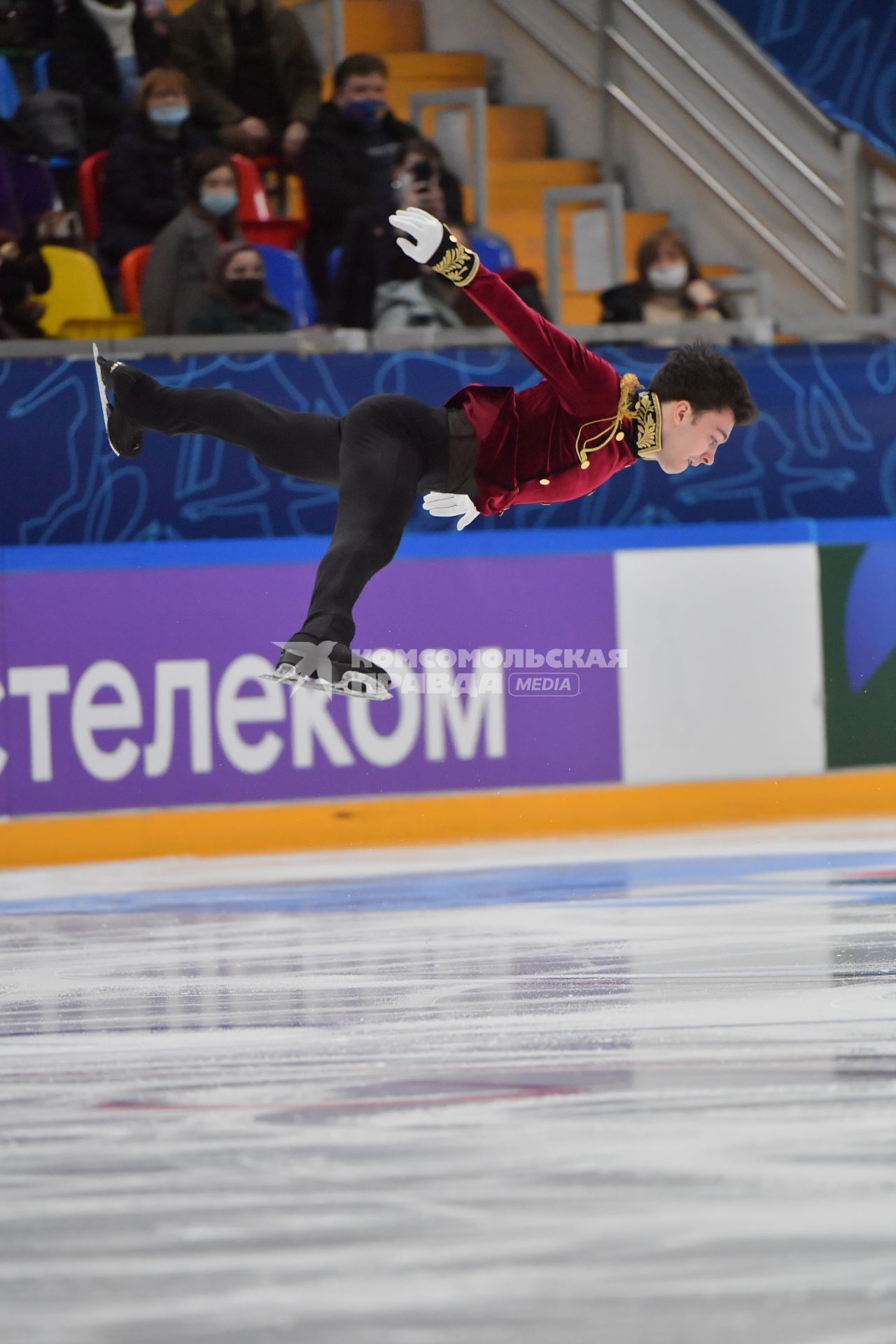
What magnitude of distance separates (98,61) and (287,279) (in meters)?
1.22

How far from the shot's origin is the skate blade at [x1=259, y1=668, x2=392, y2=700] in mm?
4254

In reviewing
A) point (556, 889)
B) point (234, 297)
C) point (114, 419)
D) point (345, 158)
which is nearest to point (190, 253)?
point (234, 297)

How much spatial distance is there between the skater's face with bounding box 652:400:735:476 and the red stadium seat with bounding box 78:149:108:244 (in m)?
3.84

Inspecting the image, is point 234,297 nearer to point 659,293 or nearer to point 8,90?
point 8,90

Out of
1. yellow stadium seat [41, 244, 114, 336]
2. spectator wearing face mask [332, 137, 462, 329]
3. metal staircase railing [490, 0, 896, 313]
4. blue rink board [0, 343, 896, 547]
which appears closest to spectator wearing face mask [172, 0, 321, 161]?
spectator wearing face mask [332, 137, 462, 329]

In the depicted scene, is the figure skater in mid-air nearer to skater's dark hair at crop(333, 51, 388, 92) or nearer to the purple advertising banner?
the purple advertising banner

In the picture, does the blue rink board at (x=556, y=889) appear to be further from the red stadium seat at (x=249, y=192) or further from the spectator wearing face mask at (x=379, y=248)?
the red stadium seat at (x=249, y=192)

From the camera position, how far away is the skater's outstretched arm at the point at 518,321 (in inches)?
168

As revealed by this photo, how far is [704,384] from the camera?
179 inches

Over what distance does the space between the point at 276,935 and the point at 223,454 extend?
2.81 meters

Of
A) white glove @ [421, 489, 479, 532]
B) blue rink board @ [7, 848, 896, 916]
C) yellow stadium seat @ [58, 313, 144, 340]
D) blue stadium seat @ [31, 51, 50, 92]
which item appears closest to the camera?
white glove @ [421, 489, 479, 532]

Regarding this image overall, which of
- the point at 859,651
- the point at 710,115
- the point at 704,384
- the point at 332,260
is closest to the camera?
the point at 704,384

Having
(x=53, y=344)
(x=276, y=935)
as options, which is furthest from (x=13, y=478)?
(x=276, y=935)

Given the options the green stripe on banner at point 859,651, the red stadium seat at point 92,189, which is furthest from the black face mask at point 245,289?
the green stripe on banner at point 859,651
